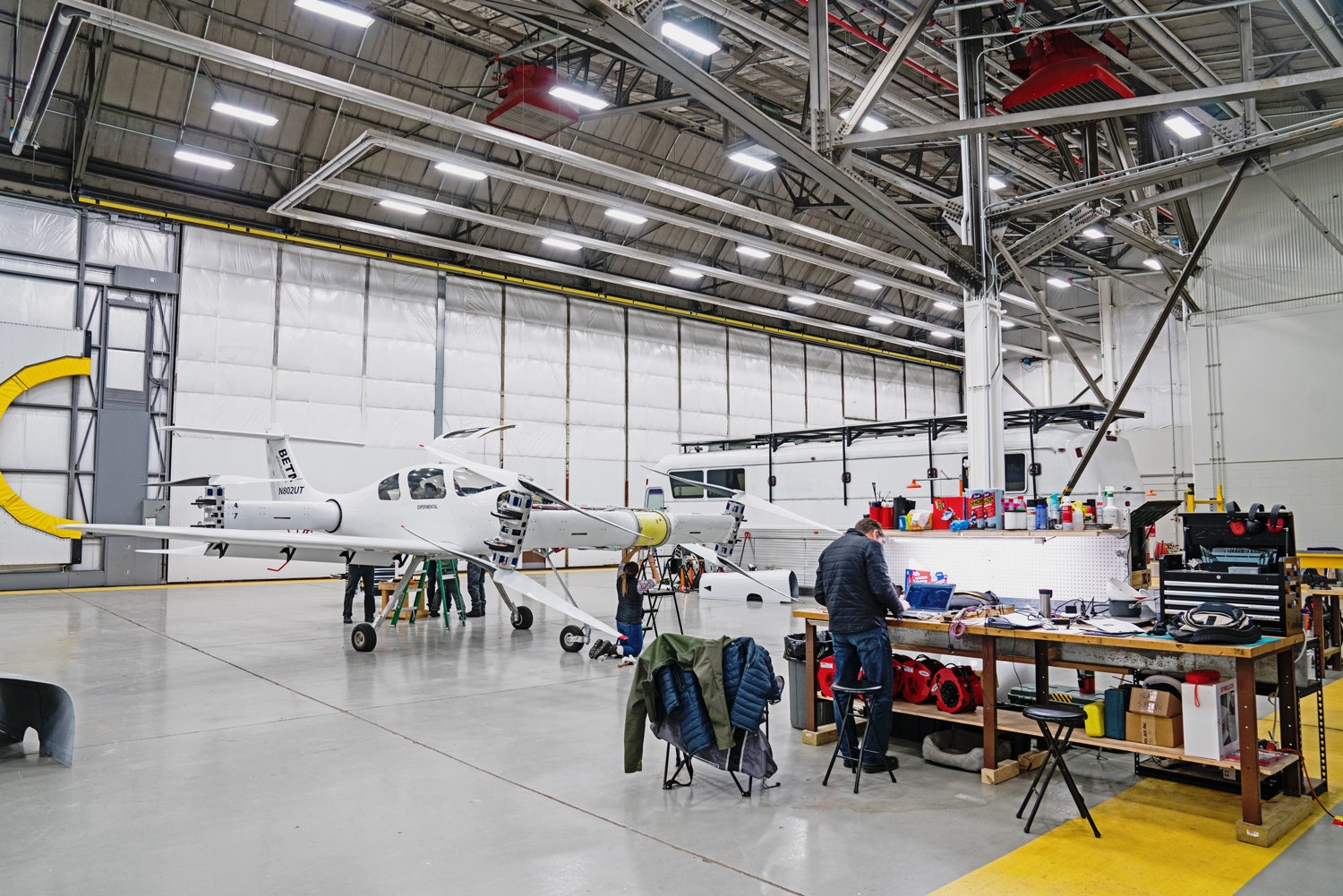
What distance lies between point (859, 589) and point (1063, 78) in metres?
6.77

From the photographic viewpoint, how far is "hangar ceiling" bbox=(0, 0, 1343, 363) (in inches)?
339

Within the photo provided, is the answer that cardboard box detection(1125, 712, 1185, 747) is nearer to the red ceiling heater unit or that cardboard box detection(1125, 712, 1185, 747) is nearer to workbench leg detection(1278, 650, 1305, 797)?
workbench leg detection(1278, 650, 1305, 797)

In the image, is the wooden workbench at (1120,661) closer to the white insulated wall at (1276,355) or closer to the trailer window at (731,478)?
the white insulated wall at (1276,355)

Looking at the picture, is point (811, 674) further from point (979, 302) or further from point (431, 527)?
point (979, 302)

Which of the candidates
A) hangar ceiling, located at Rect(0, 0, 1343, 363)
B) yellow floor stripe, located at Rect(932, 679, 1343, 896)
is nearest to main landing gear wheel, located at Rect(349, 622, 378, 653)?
hangar ceiling, located at Rect(0, 0, 1343, 363)

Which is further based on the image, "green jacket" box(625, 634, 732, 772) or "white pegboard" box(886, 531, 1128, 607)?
"white pegboard" box(886, 531, 1128, 607)

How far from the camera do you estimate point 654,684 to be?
480 cm

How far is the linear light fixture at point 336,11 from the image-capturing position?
10.7m

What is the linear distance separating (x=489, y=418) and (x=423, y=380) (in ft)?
6.27

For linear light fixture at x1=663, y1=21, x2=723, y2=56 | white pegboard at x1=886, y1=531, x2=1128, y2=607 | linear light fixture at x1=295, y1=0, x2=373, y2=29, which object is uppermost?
linear light fixture at x1=295, y1=0, x2=373, y2=29

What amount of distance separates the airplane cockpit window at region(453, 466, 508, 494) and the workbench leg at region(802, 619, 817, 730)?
5295 millimetres

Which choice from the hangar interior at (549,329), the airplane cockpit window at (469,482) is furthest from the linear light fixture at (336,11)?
the airplane cockpit window at (469,482)

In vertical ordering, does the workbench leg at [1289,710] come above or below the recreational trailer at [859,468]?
below

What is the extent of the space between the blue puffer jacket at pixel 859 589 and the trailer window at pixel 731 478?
13.2m
